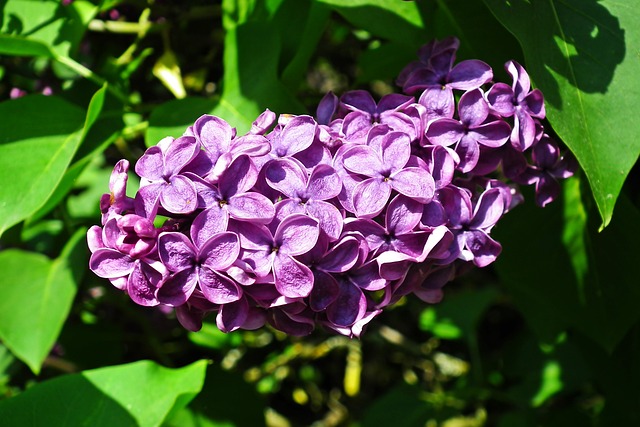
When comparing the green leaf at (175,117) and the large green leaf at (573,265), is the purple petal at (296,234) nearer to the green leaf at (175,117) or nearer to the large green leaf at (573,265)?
the green leaf at (175,117)

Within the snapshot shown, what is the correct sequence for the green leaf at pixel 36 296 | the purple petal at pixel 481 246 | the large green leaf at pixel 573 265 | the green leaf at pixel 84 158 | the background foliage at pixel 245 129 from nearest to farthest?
the purple petal at pixel 481 246 → the background foliage at pixel 245 129 → the green leaf at pixel 84 158 → the large green leaf at pixel 573 265 → the green leaf at pixel 36 296

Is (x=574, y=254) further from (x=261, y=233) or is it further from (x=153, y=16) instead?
(x=153, y=16)

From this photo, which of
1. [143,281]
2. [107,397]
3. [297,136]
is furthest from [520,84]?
[107,397]

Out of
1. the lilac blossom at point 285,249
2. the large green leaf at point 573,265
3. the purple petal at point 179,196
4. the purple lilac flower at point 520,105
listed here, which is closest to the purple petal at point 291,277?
the lilac blossom at point 285,249

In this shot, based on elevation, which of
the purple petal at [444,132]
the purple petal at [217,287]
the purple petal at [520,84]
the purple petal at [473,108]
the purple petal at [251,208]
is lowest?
the purple petal at [217,287]

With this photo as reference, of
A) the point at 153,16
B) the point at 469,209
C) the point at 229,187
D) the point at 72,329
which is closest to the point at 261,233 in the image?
the point at 229,187

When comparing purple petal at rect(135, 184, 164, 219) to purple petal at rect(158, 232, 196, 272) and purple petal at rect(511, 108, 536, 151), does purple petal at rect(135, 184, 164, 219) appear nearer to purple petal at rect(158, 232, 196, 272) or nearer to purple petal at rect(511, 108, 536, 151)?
purple petal at rect(158, 232, 196, 272)

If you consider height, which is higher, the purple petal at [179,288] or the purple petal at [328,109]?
the purple petal at [328,109]

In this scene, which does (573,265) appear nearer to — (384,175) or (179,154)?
(384,175)
